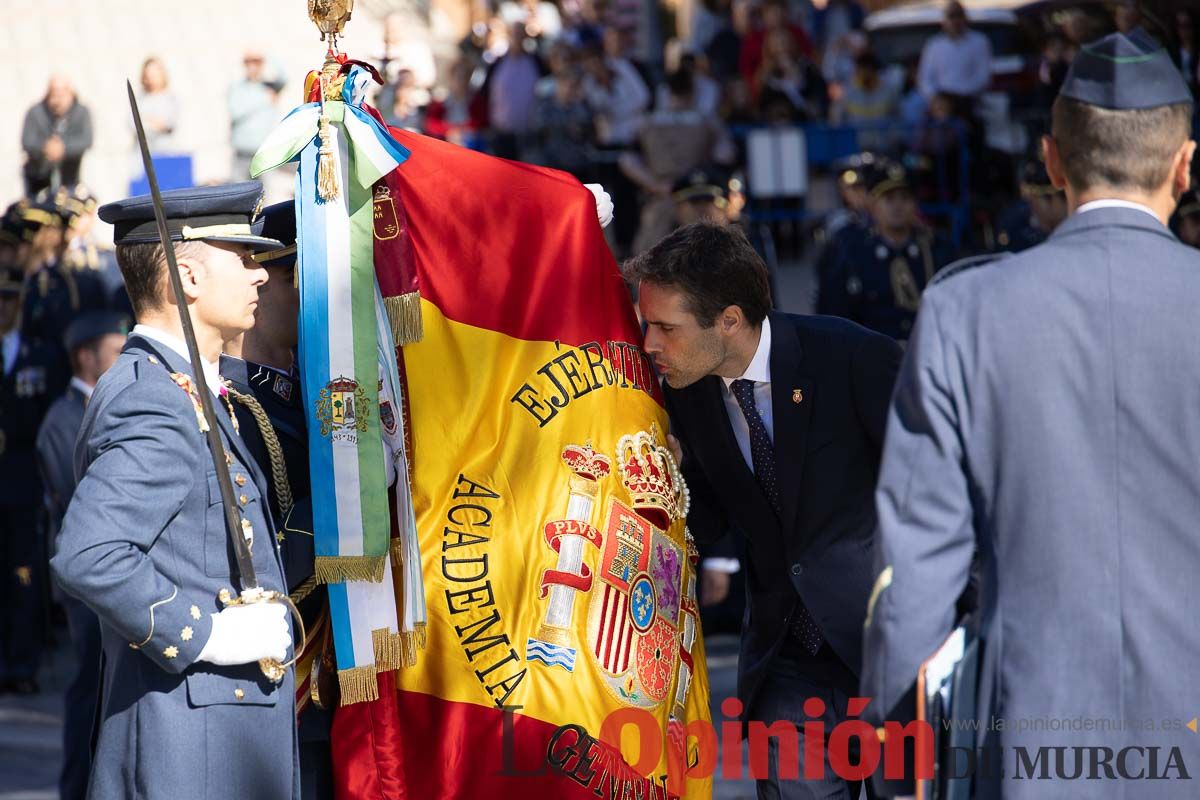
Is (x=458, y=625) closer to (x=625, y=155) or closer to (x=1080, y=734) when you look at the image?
(x=1080, y=734)

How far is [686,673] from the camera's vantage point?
4.29m

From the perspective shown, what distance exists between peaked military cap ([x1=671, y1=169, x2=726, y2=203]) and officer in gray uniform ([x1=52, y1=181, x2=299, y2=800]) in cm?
646

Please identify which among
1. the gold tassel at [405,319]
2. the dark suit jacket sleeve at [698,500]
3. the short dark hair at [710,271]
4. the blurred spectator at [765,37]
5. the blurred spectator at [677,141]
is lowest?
the dark suit jacket sleeve at [698,500]

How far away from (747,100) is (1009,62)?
8.56 ft

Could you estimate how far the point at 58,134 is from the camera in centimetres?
1434

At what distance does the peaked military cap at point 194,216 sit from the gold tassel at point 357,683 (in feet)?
3.43

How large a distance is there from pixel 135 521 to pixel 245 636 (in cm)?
33

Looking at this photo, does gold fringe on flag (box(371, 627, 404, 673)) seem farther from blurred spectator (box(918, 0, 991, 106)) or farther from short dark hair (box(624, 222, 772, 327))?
blurred spectator (box(918, 0, 991, 106))

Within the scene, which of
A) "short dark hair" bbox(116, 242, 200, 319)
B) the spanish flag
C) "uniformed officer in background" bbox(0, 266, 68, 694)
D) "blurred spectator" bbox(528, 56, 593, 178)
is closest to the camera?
"short dark hair" bbox(116, 242, 200, 319)

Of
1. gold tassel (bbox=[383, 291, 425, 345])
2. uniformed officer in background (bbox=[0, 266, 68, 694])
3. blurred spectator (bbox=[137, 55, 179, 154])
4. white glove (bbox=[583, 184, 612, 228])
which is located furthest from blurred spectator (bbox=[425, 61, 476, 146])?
gold tassel (bbox=[383, 291, 425, 345])

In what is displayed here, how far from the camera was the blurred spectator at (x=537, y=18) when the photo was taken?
1670 centimetres

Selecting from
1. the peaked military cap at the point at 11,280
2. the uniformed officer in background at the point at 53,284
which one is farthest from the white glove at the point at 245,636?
the peaked military cap at the point at 11,280

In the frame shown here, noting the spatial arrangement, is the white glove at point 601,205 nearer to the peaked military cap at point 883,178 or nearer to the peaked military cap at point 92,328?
the peaked military cap at point 92,328

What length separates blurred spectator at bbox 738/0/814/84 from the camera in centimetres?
1490
